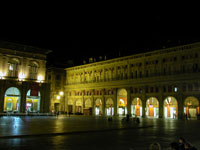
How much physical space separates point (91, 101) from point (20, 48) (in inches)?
1090

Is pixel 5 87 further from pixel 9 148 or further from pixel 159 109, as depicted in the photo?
pixel 9 148

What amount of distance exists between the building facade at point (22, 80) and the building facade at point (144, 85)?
15.6 meters

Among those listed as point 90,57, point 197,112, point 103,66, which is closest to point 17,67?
point 103,66

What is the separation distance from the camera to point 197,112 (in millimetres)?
49812

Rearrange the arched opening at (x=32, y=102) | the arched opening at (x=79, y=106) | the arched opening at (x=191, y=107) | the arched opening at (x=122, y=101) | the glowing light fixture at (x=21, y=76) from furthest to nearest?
the arched opening at (x=79, y=106) → the arched opening at (x=122, y=101) → the arched opening at (x=32, y=102) → the glowing light fixture at (x=21, y=76) → the arched opening at (x=191, y=107)

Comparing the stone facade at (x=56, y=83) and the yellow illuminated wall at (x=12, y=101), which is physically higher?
the stone facade at (x=56, y=83)

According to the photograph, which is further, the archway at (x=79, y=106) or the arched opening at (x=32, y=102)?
the archway at (x=79, y=106)

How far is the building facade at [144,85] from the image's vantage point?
5119cm

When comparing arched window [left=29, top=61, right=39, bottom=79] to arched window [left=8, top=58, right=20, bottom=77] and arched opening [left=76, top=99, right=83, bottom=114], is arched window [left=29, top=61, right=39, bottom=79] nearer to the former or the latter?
arched window [left=8, top=58, right=20, bottom=77]

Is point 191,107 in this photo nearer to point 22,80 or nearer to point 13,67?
point 22,80

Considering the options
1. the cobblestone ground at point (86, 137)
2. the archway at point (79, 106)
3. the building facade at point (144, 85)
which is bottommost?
the cobblestone ground at point (86, 137)

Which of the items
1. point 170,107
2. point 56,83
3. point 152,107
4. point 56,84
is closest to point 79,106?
point 56,84

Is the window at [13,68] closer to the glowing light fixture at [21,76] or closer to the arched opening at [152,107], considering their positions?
the glowing light fixture at [21,76]

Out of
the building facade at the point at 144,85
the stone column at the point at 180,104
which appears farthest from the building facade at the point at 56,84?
the stone column at the point at 180,104
